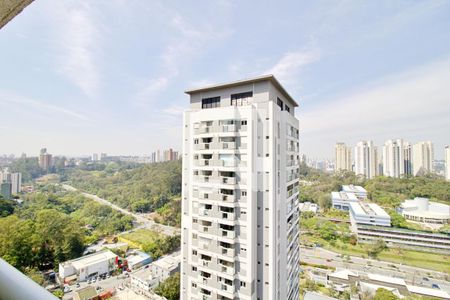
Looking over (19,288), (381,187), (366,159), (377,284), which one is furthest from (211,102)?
(366,159)

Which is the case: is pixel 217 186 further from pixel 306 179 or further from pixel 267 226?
pixel 306 179

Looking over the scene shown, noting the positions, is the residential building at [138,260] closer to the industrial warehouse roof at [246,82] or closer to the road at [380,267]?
the road at [380,267]

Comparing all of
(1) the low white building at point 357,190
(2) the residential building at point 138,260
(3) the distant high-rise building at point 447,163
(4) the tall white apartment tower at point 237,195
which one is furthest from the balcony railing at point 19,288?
(1) the low white building at point 357,190

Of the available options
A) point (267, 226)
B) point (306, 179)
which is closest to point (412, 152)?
point (306, 179)

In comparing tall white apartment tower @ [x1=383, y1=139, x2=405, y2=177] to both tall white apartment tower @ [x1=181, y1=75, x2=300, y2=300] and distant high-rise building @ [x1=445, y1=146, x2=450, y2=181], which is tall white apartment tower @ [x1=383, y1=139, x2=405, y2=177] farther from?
tall white apartment tower @ [x1=181, y1=75, x2=300, y2=300]

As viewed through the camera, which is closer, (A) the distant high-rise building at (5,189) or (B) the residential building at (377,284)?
(B) the residential building at (377,284)

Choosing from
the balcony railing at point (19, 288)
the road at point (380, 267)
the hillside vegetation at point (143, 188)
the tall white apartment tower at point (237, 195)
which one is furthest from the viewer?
the hillside vegetation at point (143, 188)
